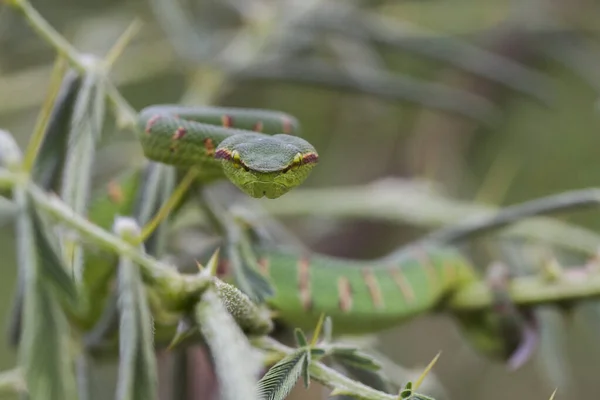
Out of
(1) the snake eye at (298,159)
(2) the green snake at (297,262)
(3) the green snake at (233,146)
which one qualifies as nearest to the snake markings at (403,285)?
(2) the green snake at (297,262)

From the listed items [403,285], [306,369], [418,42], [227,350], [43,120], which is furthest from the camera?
[418,42]

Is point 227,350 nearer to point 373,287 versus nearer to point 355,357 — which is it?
point 355,357

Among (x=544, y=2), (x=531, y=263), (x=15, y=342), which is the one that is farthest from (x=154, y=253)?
(x=544, y=2)

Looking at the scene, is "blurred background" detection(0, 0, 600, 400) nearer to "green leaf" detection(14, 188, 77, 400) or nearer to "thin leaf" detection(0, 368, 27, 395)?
"thin leaf" detection(0, 368, 27, 395)

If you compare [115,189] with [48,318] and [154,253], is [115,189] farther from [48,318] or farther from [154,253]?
[48,318]

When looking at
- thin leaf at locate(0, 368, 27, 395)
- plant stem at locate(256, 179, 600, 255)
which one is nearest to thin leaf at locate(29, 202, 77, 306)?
thin leaf at locate(0, 368, 27, 395)

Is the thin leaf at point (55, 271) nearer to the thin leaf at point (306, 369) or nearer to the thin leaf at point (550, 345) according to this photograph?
the thin leaf at point (306, 369)

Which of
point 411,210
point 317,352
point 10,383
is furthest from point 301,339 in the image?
point 411,210
